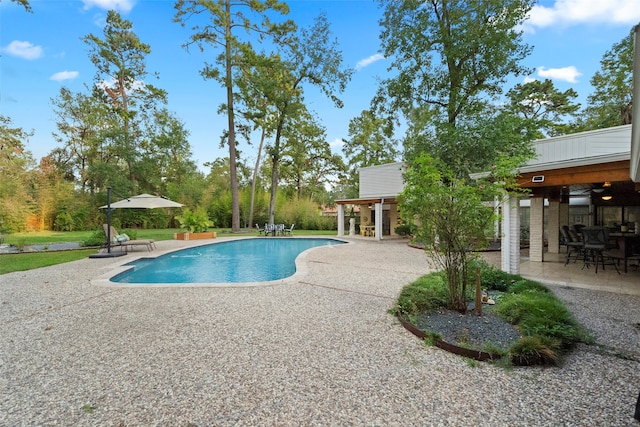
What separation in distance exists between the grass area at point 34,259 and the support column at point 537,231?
43.3ft

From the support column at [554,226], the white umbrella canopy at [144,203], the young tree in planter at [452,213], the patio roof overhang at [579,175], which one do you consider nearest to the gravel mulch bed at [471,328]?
the young tree in planter at [452,213]

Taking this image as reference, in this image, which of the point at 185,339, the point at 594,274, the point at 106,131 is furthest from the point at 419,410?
the point at 106,131

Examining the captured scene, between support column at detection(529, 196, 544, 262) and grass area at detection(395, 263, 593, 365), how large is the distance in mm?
3904

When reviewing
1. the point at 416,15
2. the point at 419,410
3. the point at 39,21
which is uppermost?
the point at 416,15

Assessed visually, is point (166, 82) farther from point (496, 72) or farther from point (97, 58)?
point (496, 72)

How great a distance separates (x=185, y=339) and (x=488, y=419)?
301 cm

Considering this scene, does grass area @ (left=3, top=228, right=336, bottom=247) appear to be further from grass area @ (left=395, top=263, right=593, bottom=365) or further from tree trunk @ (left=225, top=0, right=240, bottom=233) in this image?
grass area @ (left=395, top=263, right=593, bottom=365)

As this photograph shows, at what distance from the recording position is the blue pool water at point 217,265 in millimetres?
7652

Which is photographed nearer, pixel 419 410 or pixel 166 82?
pixel 419 410

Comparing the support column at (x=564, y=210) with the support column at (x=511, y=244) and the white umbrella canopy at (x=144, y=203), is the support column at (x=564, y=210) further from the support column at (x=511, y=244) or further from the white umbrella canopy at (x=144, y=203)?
the white umbrella canopy at (x=144, y=203)

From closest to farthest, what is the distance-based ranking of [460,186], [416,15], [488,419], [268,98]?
[488,419], [460,186], [416,15], [268,98]

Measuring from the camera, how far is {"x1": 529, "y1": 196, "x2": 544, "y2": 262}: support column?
8672 mm

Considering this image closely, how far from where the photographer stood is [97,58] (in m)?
22.9

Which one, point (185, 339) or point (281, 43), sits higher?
point (281, 43)
